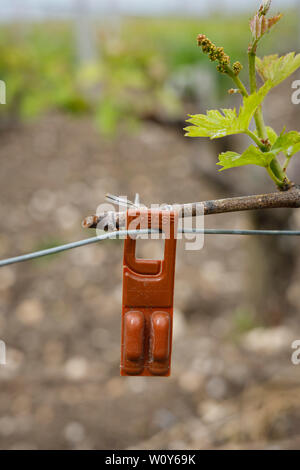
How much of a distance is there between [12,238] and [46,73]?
1930 millimetres

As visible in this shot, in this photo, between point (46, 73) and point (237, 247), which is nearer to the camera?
point (46, 73)

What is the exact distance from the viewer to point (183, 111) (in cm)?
254

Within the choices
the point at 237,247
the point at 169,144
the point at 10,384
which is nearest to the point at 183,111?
the point at 237,247

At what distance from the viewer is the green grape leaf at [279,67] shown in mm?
620

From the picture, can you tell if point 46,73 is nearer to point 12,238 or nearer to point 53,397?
point 53,397

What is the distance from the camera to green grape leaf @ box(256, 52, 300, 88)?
2.03ft

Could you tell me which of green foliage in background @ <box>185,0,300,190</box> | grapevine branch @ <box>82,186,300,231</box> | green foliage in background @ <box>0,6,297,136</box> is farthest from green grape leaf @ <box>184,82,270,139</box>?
green foliage in background @ <box>0,6,297,136</box>

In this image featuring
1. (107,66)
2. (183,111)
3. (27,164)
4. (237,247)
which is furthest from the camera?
(27,164)

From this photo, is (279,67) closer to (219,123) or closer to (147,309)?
(219,123)

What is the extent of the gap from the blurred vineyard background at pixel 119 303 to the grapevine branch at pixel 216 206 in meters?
1.23

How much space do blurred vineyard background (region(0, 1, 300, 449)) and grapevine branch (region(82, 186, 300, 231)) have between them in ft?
4.04

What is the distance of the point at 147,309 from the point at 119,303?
2.43 meters

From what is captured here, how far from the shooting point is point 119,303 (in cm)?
312

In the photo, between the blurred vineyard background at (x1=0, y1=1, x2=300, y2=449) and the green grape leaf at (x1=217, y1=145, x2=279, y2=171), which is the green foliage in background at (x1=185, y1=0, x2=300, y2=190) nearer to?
the green grape leaf at (x1=217, y1=145, x2=279, y2=171)
